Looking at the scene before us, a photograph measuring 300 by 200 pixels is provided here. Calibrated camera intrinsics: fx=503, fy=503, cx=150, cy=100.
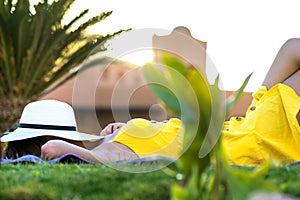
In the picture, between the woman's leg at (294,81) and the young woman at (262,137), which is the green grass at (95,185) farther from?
the woman's leg at (294,81)

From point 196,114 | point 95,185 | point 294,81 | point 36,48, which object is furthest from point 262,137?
point 36,48

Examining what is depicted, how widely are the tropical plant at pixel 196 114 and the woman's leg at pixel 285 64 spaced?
1.46 metres

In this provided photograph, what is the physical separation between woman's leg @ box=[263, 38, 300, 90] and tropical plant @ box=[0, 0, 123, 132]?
326cm

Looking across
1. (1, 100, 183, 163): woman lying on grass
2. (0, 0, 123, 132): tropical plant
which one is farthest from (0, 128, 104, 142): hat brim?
(0, 0, 123, 132): tropical plant

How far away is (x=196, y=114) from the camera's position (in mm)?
610

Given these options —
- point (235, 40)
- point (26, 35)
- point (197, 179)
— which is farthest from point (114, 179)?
point (26, 35)

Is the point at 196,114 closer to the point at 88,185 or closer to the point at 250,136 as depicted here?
the point at 88,185

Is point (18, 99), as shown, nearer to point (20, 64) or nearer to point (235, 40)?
point (20, 64)

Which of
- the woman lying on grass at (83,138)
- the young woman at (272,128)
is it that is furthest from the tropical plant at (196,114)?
the young woman at (272,128)

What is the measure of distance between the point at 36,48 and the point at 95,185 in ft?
17.8

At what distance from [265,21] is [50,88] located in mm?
3507

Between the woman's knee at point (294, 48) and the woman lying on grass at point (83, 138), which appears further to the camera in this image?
the woman's knee at point (294, 48)

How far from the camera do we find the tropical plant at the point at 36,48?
5.61 metres

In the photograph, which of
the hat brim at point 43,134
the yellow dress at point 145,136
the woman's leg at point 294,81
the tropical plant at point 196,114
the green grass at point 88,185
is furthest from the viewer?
the hat brim at point 43,134
